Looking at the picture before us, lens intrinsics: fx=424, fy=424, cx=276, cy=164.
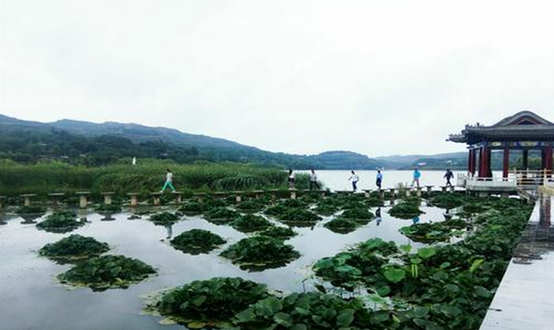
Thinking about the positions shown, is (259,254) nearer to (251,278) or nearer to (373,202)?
(251,278)

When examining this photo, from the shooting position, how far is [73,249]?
9.03 meters

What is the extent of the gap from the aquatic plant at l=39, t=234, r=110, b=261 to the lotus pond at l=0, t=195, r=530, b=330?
0.04 meters

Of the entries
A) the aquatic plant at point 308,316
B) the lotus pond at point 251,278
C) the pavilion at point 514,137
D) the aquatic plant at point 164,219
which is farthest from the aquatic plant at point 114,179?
the aquatic plant at point 308,316

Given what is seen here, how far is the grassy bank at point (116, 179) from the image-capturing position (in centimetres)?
2116

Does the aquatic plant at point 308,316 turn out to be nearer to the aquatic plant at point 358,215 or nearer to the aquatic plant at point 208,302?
the aquatic plant at point 208,302

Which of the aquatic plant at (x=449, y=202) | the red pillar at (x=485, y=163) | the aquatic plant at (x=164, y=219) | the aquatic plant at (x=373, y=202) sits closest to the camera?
the aquatic plant at (x=164, y=219)

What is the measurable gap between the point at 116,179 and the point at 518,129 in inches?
885

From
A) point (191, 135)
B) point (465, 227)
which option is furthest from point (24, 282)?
point (191, 135)

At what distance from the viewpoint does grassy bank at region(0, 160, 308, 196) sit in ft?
69.4

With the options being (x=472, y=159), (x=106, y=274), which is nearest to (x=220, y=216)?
(x=106, y=274)

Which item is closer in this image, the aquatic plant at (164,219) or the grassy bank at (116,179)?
the aquatic plant at (164,219)

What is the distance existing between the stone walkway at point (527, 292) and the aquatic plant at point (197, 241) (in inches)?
248

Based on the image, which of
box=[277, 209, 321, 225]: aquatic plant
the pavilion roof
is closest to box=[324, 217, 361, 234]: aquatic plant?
box=[277, 209, 321, 225]: aquatic plant

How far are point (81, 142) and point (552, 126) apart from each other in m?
45.1
